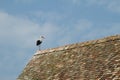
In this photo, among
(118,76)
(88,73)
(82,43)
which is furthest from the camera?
(82,43)

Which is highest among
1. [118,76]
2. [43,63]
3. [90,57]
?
[43,63]

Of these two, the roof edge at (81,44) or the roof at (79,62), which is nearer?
the roof at (79,62)

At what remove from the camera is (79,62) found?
2794 cm

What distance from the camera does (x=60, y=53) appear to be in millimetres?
31469

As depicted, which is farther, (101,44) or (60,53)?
(60,53)

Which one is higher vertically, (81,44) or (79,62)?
(81,44)

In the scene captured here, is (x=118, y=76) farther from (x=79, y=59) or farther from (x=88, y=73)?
(x=79, y=59)

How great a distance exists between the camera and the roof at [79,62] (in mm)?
25125

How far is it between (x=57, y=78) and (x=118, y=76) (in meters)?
5.68

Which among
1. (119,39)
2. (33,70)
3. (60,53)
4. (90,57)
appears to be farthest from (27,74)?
(119,39)

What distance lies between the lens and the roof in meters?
25.1

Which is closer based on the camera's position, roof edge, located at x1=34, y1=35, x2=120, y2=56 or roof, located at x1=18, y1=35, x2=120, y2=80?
roof, located at x1=18, y1=35, x2=120, y2=80

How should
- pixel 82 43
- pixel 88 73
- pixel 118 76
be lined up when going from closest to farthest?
pixel 118 76 → pixel 88 73 → pixel 82 43

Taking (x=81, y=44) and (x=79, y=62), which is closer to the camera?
(x=79, y=62)
